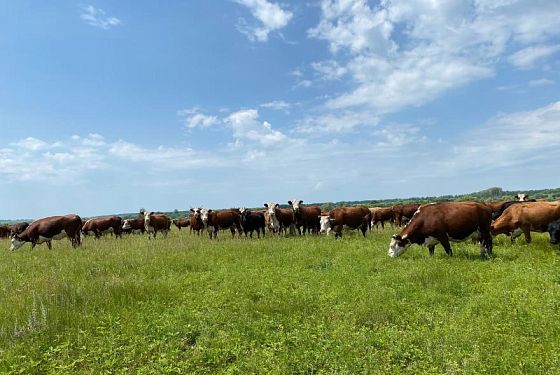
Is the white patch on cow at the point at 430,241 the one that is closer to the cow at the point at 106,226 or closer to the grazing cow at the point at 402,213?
the grazing cow at the point at 402,213

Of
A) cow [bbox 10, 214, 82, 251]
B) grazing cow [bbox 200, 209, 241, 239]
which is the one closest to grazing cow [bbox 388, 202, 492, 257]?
grazing cow [bbox 200, 209, 241, 239]

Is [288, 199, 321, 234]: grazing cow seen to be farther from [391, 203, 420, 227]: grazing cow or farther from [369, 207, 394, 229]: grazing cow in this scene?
[391, 203, 420, 227]: grazing cow

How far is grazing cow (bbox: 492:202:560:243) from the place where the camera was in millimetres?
17219

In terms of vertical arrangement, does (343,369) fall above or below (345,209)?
below

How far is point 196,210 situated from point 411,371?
1085 inches

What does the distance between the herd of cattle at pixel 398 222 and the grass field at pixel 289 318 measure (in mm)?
1817

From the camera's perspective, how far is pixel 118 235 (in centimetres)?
3488

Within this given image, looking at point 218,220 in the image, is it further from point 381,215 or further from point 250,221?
point 381,215

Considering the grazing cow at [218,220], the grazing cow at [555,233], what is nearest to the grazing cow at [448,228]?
the grazing cow at [555,233]

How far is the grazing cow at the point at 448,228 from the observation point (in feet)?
47.1

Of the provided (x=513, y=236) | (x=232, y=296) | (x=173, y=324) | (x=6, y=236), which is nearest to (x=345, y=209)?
(x=513, y=236)

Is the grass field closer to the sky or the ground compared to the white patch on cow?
closer to the ground

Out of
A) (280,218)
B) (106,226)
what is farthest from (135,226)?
(280,218)

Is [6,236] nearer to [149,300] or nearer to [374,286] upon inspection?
[149,300]
